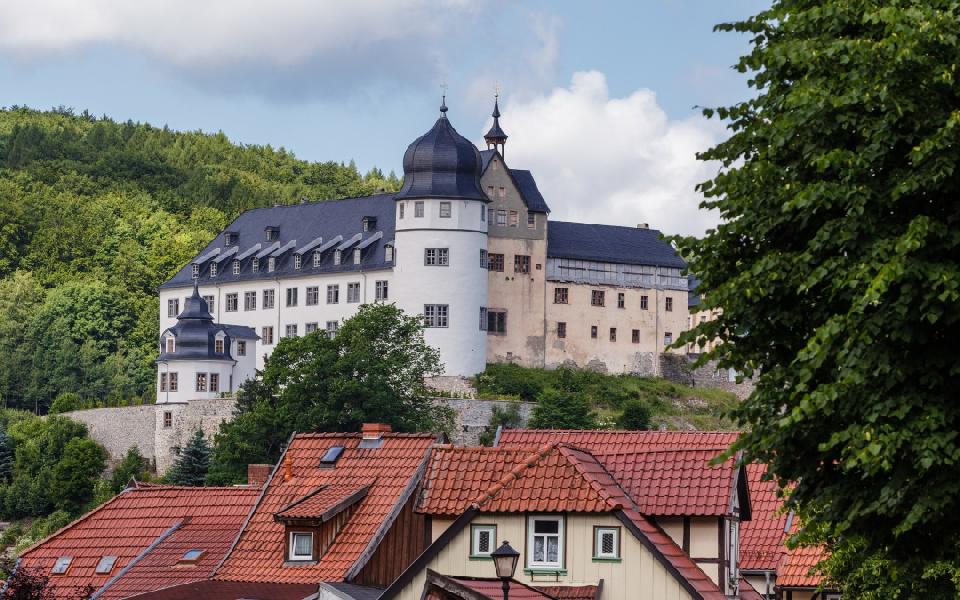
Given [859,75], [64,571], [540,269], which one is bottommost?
[64,571]

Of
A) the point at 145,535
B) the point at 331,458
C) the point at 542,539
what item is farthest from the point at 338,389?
the point at 542,539

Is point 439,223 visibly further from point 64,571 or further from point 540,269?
point 64,571

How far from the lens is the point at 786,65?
80.6ft

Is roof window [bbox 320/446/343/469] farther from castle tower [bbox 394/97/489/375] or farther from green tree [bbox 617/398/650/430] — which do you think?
castle tower [bbox 394/97/489/375]

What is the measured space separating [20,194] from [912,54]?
135440mm

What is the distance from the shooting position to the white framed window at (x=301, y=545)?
38.0 meters

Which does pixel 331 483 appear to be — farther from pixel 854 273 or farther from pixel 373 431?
pixel 854 273

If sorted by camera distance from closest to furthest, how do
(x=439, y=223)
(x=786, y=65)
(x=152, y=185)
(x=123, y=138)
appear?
(x=786, y=65) < (x=439, y=223) < (x=152, y=185) < (x=123, y=138)

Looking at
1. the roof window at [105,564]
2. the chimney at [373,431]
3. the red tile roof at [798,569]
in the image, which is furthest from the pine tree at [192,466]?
the red tile roof at [798,569]

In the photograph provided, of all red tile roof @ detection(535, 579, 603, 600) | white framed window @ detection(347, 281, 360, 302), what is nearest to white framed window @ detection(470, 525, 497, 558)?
red tile roof @ detection(535, 579, 603, 600)

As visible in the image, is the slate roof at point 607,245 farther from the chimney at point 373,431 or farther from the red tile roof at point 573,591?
the red tile roof at point 573,591

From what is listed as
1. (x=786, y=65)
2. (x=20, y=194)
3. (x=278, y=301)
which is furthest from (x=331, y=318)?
(x=786, y=65)

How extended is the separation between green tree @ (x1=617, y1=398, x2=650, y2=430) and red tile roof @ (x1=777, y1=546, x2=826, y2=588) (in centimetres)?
5795

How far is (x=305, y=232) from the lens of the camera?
112 metres
